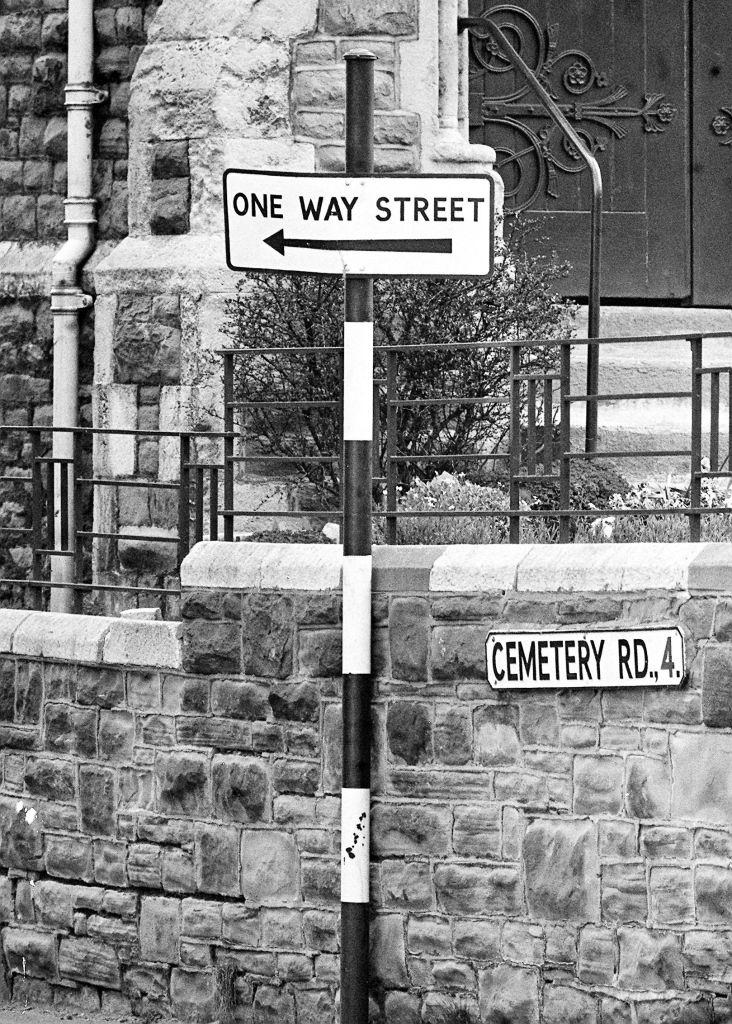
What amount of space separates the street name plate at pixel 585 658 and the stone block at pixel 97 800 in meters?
1.85

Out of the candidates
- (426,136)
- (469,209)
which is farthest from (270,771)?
(426,136)

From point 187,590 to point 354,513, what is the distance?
4.41ft

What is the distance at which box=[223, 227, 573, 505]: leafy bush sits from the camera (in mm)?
8570

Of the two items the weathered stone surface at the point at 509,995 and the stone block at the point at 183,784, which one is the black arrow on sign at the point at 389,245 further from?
the weathered stone surface at the point at 509,995

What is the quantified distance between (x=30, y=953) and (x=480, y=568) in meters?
2.77

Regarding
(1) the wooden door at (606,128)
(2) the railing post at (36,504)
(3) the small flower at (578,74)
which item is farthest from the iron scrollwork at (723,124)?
(2) the railing post at (36,504)

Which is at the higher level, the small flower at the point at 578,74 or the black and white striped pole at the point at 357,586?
the small flower at the point at 578,74

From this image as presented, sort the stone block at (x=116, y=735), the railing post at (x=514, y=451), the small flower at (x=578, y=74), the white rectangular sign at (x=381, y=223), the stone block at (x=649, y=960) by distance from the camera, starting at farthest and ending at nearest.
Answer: the small flower at (x=578, y=74) < the stone block at (x=116, y=735) < the railing post at (x=514, y=451) < the stone block at (x=649, y=960) < the white rectangular sign at (x=381, y=223)

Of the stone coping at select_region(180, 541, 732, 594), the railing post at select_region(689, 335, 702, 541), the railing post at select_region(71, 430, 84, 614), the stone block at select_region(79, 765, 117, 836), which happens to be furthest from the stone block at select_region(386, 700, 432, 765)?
→ the railing post at select_region(71, 430, 84, 614)

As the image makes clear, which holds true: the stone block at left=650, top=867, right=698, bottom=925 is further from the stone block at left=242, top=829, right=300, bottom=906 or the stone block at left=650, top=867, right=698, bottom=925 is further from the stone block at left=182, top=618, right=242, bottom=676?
the stone block at left=182, top=618, right=242, bottom=676

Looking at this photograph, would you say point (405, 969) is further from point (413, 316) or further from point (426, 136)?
point (426, 136)

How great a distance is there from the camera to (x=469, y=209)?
603cm

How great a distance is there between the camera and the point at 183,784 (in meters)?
7.45

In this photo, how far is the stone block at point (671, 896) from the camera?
20.9 feet
